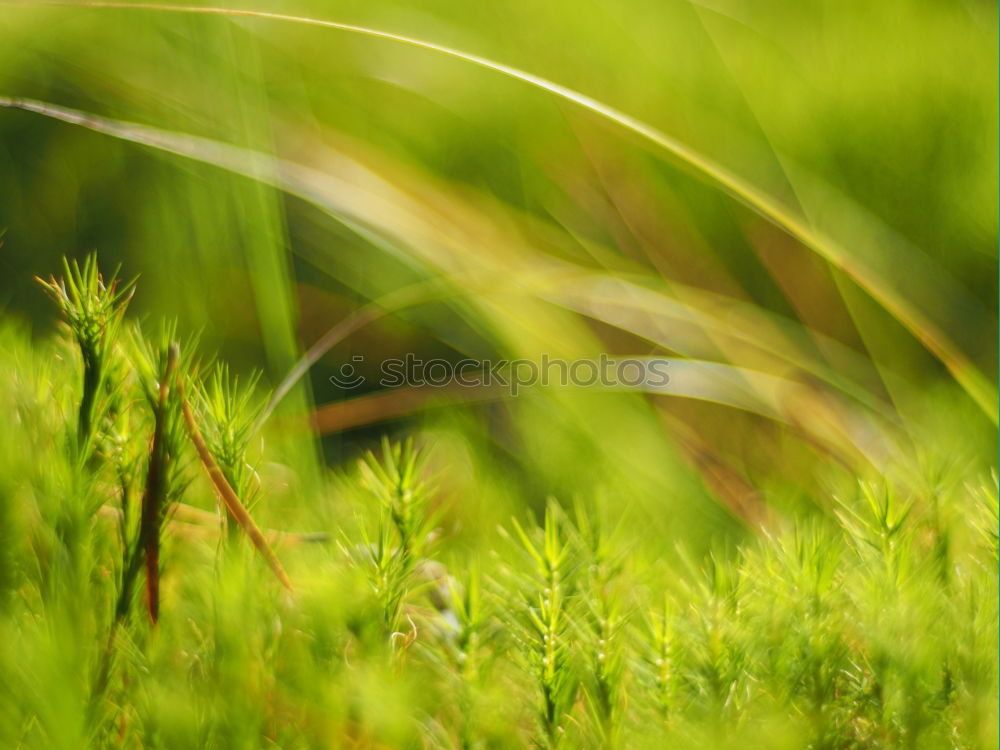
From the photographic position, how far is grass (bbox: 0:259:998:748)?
29 centimetres

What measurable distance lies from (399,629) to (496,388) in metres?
0.38

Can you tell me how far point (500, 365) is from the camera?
741 mm

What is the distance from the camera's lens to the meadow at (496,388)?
12.2 inches

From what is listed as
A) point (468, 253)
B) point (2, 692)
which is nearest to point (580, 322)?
point (468, 253)

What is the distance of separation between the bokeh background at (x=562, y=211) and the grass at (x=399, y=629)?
253 mm

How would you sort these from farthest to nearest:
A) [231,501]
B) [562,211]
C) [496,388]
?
[562,211]
[496,388]
[231,501]

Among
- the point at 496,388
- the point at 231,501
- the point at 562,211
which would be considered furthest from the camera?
the point at 562,211

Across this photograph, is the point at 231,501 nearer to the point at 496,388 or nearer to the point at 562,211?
the point at 496,388

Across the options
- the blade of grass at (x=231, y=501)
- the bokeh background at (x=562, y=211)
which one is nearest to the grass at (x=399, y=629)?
the blade of grass at (x=231, y=501)

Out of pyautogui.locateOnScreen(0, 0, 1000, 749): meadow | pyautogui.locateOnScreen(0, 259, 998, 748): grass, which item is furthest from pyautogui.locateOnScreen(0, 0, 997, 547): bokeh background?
pyautogui.locateOnScreen(0, 259, 998, 748): grass

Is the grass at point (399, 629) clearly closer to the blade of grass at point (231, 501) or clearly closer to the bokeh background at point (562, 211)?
the blade of grass at point (231, 501)

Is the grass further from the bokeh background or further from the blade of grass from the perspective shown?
the bokeh background

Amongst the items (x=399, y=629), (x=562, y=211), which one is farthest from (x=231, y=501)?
(x=562, y=211)

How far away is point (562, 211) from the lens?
916 mm
